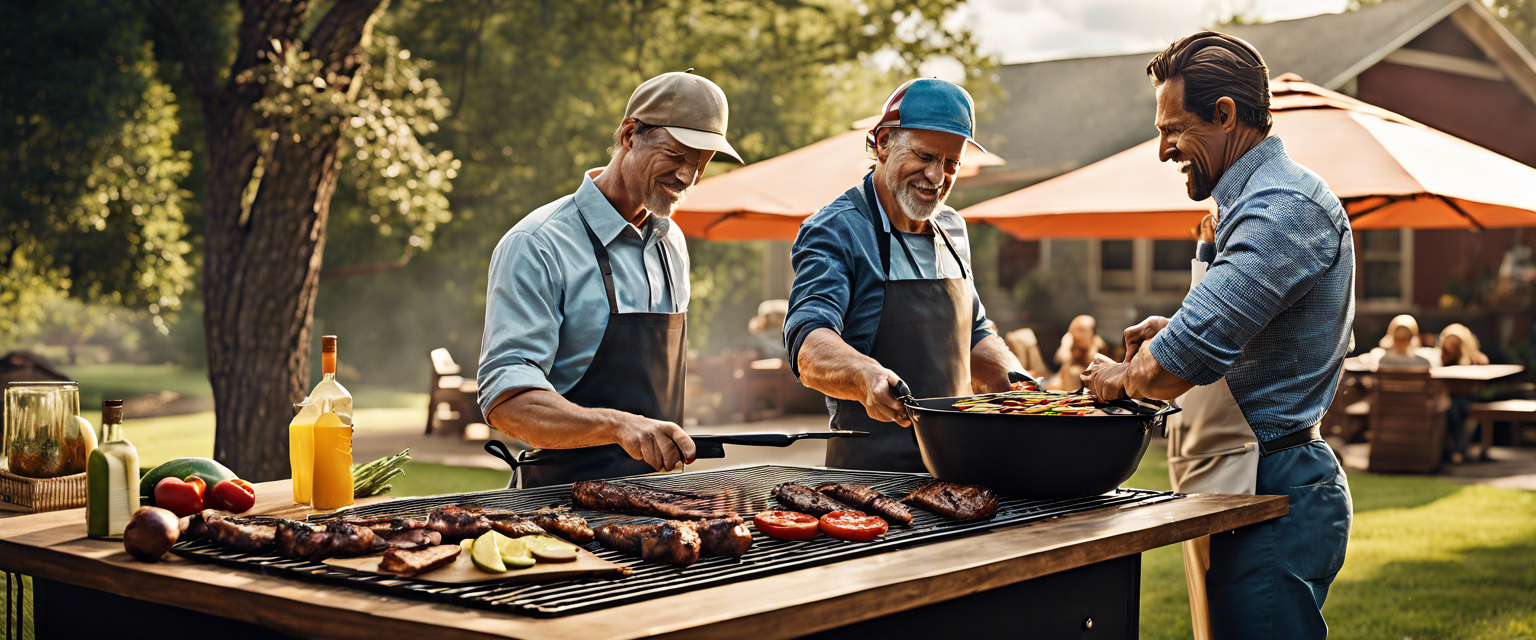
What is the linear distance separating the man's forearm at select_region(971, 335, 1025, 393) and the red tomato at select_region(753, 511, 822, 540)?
1.49m

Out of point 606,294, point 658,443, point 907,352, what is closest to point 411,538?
point 658,443

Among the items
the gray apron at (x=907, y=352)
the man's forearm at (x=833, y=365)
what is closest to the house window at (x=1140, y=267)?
the gray apron at (x=907, y=352)

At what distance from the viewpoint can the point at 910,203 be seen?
3.28 metres

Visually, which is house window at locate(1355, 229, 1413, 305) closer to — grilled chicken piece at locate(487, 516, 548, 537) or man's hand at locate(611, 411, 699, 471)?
man's hand at locate(611, 411, 699, 471)

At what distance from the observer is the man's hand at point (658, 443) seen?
8.14 ft

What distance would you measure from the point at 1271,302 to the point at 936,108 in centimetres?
105

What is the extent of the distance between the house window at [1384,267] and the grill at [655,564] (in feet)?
49.1

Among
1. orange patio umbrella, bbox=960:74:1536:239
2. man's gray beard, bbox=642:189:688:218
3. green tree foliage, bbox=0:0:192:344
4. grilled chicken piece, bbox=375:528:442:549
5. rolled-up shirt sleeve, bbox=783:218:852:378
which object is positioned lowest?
grilled chicken piece, bbox=375:528:442:549

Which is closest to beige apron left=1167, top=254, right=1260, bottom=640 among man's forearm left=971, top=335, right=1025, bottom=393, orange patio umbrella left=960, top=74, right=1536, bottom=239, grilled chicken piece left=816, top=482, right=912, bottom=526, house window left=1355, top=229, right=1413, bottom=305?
man's forearm left=971, top=335, right=1025, bottom=393

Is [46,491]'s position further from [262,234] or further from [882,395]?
[262,234]

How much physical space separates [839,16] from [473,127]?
6.13 metres

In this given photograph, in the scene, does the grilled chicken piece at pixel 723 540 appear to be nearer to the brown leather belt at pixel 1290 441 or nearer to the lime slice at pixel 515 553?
the lime slice at pixel 515 553

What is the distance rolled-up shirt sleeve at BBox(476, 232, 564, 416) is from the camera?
281cm

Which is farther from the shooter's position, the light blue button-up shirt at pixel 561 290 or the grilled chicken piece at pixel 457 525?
the light blue button-up shirt at pixel 561 290
